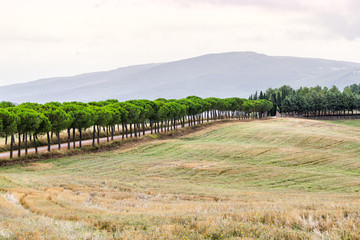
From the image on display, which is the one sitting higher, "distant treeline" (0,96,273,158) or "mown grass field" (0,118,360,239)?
"distant treeline" (0,96,273,158)

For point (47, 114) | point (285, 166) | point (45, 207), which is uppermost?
point (47, 114)

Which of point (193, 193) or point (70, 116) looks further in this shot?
point (70, 116)

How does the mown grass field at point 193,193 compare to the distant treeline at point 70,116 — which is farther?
the distant treeline at point 70,116

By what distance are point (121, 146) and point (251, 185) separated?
48.0 meters

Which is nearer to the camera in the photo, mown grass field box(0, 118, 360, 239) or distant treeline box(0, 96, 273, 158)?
mown grass field box(0, 118, 360, 239)

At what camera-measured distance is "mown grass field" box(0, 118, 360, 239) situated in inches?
539

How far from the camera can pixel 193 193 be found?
32.7 m

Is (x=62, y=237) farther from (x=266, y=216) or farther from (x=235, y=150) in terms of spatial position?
(x=235, y=150)

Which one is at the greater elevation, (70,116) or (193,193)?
(70,116)

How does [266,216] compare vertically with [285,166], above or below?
above

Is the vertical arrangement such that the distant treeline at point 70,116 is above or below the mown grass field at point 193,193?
above

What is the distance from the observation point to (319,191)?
125 ft

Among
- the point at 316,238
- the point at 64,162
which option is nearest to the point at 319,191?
the point at 316,238

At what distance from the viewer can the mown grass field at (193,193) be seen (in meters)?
13.7
